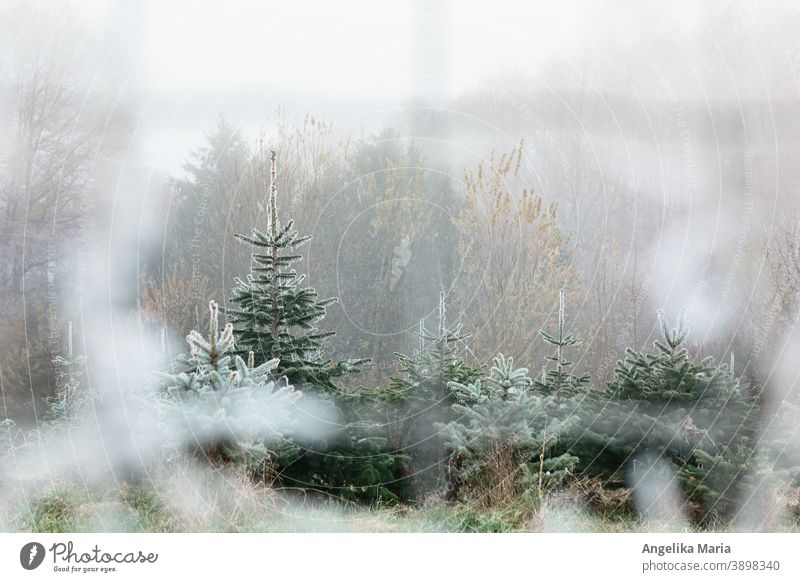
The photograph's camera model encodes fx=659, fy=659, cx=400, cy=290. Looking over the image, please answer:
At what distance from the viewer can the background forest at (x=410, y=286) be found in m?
3.86

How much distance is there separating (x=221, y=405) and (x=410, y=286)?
147cm

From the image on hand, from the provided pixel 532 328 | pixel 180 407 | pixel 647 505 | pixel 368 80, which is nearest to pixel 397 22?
pixel 368 80

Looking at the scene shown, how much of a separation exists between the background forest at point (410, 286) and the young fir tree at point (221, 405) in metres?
0.02

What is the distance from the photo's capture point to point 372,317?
442cm

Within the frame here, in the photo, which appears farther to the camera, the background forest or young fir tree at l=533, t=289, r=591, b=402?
young fir tree at l=533, t=289, r=591, b=402

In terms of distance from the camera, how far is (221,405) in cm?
356

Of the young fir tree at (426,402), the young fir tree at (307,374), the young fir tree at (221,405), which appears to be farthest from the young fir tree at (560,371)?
the young fir tree at (221,405)

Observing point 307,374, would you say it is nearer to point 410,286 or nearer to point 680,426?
point 410,286

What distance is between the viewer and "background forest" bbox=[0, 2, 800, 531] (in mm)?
3863

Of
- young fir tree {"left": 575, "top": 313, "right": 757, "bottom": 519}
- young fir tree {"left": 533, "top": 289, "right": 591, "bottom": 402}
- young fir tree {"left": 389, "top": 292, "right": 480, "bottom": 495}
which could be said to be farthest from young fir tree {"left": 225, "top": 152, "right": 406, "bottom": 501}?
young fir tree {"left": 575, "top": 313, "right": 757, "bottom": 519}

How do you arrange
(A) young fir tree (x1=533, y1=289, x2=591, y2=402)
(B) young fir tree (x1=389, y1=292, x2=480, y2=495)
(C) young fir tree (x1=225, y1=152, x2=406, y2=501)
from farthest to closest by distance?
1. (A) young fir tree (x1=533, y1=289, x2=591, y2=402)
2. (B) young fir tree (x1=389, y1=292, x2=480, y2=495)
3. (C) young fir tree (x1=225, y1=152, x2=406, y2=501)

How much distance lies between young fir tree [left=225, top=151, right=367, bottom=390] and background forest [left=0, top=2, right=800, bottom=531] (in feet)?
0.06

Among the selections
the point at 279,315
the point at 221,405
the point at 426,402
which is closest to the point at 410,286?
the point at 426,402

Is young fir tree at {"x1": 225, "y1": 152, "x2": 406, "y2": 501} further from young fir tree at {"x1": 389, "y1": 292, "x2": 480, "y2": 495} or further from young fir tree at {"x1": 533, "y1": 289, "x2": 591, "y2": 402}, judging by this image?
young fir tree at {"x1": 533, "y1": 289, "x2": 591, "y2": 402}
